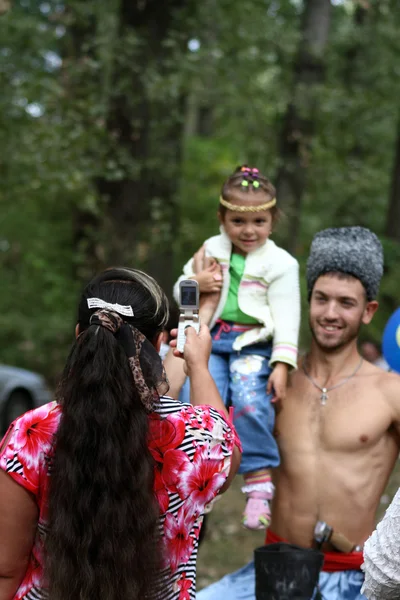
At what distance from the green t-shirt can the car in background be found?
7.62m

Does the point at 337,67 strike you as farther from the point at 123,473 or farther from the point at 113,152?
the point at 123,473

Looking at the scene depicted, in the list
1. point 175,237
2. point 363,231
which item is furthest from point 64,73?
point 363,231

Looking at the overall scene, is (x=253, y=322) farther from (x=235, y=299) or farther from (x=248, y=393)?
(x=248, y=393)

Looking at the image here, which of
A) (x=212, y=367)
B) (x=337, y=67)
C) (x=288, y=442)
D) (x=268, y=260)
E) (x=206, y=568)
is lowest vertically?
(x=206, y=568)

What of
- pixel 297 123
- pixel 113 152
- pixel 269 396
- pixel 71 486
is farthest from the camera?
pixel 297 123

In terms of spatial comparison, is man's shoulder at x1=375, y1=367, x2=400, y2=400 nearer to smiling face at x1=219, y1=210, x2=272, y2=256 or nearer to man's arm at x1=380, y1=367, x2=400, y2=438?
man's arm at x1=380, y1=367, x2=400, y2=438

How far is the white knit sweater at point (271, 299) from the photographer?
12.4 ft

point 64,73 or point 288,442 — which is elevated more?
point 64,73

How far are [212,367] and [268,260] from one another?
0.51 meters

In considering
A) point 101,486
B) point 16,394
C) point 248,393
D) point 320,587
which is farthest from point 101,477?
point 16,394

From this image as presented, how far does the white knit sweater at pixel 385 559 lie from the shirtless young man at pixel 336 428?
1.49 metres

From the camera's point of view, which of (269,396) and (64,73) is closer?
(269,396)

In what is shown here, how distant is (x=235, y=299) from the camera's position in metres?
3.93

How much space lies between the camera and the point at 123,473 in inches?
99.0
